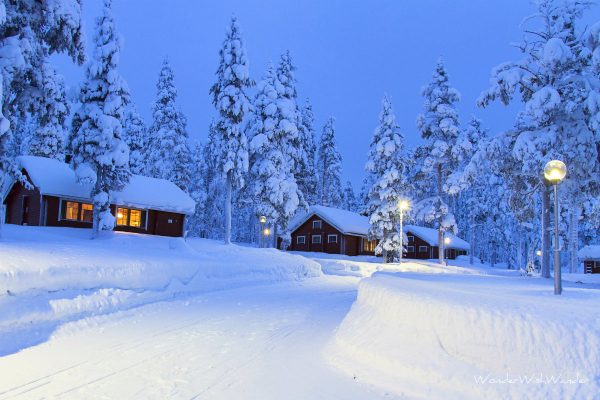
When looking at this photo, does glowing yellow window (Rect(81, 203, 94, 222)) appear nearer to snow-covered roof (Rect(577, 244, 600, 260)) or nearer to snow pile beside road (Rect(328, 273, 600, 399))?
snow pile beside road (Rect(328, 273, 600, 399))

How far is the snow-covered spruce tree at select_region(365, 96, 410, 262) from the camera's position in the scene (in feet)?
126

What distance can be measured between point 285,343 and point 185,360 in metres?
2.16

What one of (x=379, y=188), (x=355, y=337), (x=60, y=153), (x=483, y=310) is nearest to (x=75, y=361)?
(x=355, y=337)

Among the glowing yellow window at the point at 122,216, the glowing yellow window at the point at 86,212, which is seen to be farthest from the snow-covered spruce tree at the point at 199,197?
the glowing yellow window at the point at 86,212

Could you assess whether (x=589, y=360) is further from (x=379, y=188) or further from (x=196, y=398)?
(x=379, y=188)

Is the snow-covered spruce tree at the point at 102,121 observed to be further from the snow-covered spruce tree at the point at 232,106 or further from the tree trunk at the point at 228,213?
the tree trunk at the point at 228,213

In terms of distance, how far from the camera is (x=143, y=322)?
1058 centimetres

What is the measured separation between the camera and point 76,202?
3309cm

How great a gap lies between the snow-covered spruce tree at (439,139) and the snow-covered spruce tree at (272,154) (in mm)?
11654

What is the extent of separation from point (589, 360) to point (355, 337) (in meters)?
3.72

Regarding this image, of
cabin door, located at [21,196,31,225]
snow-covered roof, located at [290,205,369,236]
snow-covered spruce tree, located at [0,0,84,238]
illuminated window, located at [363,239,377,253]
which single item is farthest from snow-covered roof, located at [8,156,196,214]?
illuminated window, located at [363,239,377,253]

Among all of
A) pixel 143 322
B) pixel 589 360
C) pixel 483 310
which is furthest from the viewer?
pixel 143 322

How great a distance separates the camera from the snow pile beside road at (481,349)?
5457 mm

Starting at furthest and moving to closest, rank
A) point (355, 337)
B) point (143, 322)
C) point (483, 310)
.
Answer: point (143, 322), point (355, 337), point (483, 310)
